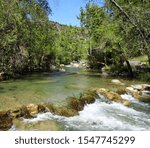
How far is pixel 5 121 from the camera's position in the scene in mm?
10703

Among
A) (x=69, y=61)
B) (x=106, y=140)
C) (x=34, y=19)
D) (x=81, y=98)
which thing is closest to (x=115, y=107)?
(x=81, y=98)

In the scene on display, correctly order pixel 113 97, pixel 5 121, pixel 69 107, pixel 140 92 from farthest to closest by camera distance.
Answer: pixel 140 92 → pixel 113 97 → pixel 69 107 → pixel 5 121

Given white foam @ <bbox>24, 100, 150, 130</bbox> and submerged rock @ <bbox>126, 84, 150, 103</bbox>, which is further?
submerged rock @ <bbox>126, 84, 150, 103</bbox>

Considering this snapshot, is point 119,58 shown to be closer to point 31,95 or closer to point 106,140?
point 31,95

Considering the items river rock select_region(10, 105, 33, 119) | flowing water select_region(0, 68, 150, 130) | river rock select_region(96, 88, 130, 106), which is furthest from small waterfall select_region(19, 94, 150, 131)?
river rock select_region(96, 88, 130, 106)

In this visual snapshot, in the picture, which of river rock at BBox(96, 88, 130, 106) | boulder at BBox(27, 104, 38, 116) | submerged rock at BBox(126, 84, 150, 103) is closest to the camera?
boulder at BBox(27, 104, 38, 116)

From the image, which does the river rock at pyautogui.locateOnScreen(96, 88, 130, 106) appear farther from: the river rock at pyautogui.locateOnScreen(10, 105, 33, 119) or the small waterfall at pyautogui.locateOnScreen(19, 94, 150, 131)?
the river rock at pyautogui.locateOnScreen(10, 105, 33, 119)

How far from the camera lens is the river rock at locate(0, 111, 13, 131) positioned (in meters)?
10.4

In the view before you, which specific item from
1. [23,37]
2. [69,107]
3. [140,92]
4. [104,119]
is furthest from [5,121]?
[23,37]

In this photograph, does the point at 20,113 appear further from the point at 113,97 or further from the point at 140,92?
the point at 140,92

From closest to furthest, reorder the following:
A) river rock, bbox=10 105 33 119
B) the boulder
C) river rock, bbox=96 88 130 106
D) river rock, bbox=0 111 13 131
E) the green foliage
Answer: river rock, bbox=0 111 13 131
river rock, bbox=10 105 33 119
the boulder
river rock, bbox=96 88 130 106
the green foliage

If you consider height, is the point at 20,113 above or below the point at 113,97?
above

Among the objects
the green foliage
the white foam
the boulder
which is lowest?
the white foam

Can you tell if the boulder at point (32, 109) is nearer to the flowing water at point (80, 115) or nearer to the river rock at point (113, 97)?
the flowing water at point (80, 115)
